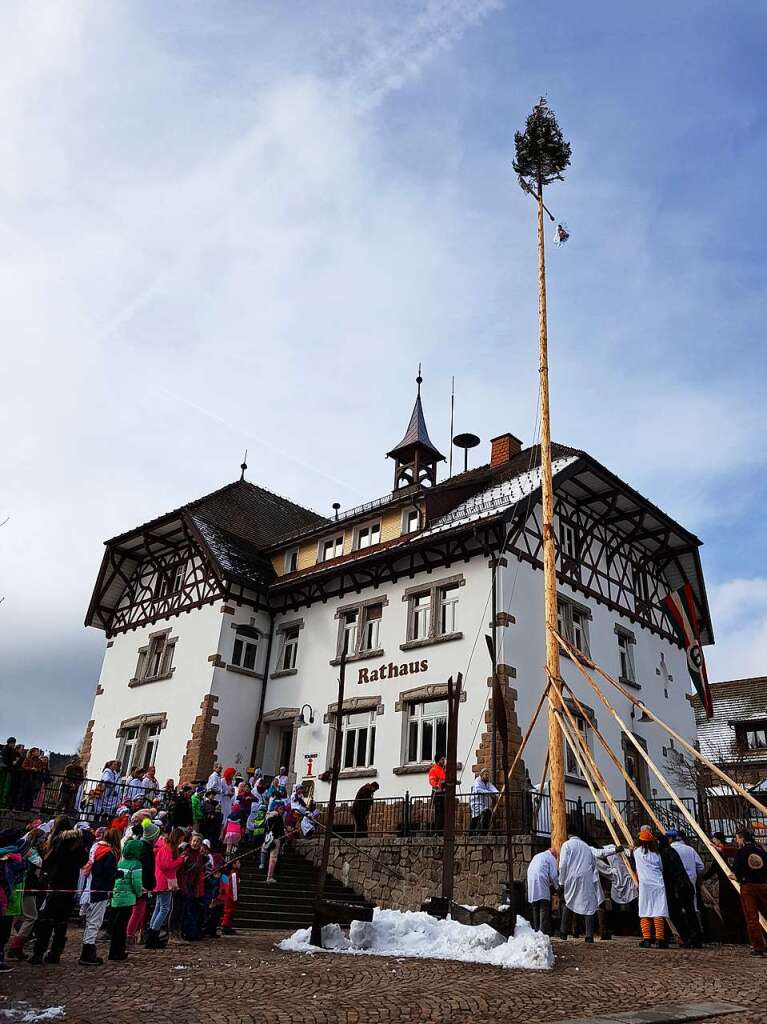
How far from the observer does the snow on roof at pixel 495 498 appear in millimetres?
22672

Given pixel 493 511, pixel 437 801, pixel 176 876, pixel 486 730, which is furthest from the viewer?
pixel 493 511

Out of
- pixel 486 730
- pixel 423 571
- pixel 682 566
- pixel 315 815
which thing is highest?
pixel 682 566

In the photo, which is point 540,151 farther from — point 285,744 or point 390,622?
point 285,744

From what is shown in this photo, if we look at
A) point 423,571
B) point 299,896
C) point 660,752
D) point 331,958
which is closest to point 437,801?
point 299,896

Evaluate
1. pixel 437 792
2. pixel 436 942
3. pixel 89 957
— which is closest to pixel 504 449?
pixel 437 792

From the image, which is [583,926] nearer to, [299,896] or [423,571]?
[299,896]

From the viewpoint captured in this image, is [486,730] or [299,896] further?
[486,730]

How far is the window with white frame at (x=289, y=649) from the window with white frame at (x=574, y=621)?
27.0 ft

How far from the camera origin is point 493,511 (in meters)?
22.0

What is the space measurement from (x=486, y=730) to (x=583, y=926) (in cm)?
604

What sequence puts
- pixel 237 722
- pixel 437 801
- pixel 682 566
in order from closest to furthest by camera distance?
pixel 437 801 < pixel 237 722 < pixel 682 566

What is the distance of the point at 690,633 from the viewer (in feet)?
94.5

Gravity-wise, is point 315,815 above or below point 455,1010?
above

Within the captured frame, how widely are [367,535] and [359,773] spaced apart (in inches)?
295
